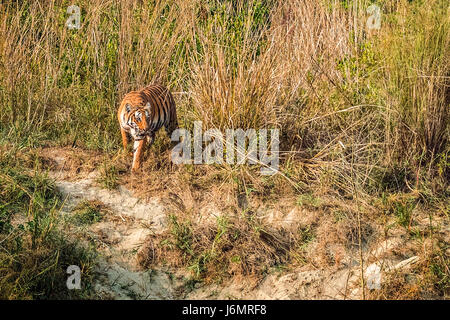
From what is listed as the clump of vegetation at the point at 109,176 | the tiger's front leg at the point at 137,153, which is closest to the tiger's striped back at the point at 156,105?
the tiger's front leg at the point at 137,153

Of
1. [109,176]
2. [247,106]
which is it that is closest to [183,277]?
[109,176]

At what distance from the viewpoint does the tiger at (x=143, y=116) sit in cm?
413

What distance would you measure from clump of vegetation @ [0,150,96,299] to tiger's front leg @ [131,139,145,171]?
64cm

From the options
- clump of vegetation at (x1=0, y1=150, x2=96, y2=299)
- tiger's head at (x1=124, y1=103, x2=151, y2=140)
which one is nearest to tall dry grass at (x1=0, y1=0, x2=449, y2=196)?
tiger's head at (x1=124, y1=103, x2=151, y2=140)

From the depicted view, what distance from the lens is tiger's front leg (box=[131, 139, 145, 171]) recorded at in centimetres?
427

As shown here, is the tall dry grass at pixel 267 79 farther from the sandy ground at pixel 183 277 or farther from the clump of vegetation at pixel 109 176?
the sandy ground at pixel 183 277

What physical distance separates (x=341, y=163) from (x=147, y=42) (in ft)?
7.35

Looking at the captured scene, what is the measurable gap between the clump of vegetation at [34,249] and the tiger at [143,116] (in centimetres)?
71

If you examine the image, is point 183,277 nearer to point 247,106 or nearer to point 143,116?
point 143,116

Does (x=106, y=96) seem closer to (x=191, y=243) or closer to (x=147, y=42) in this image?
(x=147, y=42)

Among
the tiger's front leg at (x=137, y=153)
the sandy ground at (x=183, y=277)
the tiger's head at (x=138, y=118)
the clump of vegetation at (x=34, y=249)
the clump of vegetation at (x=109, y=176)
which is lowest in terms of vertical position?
the sandy ground at (x=183, y=277)

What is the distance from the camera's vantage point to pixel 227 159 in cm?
435

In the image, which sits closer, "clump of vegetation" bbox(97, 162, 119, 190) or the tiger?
the tiger

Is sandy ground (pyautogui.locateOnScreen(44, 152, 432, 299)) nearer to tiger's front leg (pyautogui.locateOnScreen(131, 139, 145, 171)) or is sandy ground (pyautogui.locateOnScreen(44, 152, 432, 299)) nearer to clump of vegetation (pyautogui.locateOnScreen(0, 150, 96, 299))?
clump of vegetation (pyautogui.locateOnScreen(0, 150, 96, 299))
